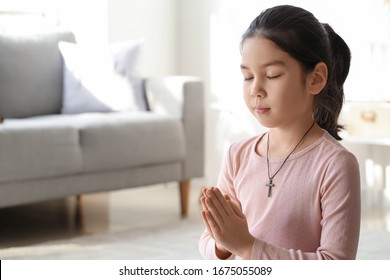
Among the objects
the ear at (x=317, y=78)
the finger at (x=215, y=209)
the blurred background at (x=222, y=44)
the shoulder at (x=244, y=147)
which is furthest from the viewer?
the blurred background at (x=222, y=44)

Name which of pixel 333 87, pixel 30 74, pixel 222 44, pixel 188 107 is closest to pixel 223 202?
pixel 333 87

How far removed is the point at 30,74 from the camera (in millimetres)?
3643

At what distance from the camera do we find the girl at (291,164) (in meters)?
1.10

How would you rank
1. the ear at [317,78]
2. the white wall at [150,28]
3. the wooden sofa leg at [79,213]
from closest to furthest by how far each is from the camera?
1. the ear at [317,78]
2. the wooden sofa leg at [79,213]
3. the white wall at [150,28]

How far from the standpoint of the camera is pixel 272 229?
1.17 metres

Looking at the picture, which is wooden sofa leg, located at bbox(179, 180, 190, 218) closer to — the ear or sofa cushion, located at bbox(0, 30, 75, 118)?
sofa cushion, located at bbox(0, 30, 75, 118)

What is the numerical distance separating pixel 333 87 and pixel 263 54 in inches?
6.3

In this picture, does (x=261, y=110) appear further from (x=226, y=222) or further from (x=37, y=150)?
(x=37, y=150)

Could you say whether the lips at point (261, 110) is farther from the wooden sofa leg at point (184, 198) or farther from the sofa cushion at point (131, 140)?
the wooden sofa leg at point (184, 198)

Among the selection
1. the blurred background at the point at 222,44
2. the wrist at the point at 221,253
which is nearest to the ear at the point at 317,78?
the wrist at the point at 221,253

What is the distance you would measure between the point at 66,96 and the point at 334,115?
2595 millimetres

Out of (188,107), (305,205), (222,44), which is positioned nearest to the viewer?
(305,205)

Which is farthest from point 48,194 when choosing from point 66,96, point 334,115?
point 334,115
